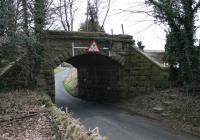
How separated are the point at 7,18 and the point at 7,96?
3.12 meters

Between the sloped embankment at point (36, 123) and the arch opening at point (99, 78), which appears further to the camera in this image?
the arch opening at point (99, 78)

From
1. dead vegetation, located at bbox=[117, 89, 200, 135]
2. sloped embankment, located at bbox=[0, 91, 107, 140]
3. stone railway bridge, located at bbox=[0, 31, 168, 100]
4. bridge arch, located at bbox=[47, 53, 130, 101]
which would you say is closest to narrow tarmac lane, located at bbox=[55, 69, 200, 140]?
dead vegetation, located at bbox=[117, 89, 200, 135]

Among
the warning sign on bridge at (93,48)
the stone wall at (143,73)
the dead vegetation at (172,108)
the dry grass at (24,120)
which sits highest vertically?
the warning sign on bridge at (93,48)

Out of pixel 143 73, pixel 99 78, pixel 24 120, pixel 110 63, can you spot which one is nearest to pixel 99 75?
pixel 99 78

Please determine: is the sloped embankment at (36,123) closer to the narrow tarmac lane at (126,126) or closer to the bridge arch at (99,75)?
the narrow tarmac lane at (126,126)

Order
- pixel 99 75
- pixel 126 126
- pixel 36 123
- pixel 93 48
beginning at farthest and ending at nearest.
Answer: pixel 99 75
pixel 93 48
pixel 126 126
pixel 36 123

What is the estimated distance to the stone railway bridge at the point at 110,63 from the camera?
17.7 meters

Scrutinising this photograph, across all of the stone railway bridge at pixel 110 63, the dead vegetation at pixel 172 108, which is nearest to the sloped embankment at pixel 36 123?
the dead vegetation at pixel 172 108

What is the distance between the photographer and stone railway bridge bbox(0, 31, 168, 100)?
Answer: 1769cm

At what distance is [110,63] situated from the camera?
2162cm

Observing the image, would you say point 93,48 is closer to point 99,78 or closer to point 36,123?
point 99,78

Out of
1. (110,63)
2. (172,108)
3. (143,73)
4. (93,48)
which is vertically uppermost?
(93,48)

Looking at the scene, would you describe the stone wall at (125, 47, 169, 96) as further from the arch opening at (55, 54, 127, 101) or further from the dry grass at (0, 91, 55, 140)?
the dry grass at (0, 91, 55, 140)

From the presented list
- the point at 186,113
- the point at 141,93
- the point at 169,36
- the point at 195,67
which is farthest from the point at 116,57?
the point at 186,113
